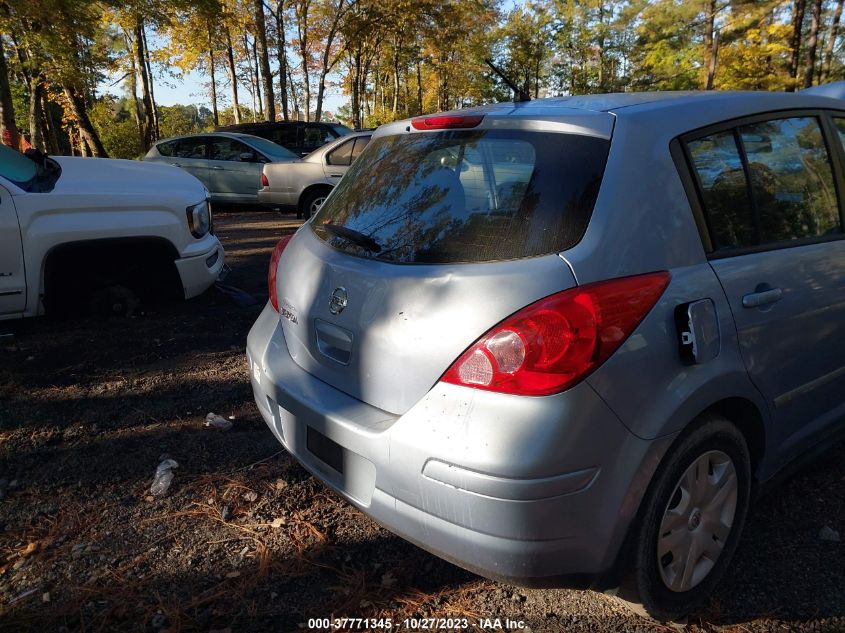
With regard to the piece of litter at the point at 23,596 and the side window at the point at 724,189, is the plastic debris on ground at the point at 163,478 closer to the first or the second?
the piece of litter at the point at 23,596

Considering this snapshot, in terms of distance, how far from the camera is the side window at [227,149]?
12.6 meters

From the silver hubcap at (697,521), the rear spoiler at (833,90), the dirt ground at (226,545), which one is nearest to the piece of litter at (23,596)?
the dirt ground at (226,545)

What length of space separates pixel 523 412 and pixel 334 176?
924cm

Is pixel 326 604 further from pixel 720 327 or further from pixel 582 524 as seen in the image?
pixel 720 327

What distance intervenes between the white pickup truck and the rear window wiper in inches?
106

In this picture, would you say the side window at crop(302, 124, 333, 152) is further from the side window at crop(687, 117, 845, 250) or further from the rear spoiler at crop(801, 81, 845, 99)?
the side window at crop(687, 117, 845, 250)

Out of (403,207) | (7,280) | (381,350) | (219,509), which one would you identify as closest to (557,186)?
(403,207)

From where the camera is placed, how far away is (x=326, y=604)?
7.28 feet

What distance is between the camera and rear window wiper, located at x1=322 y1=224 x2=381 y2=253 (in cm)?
223

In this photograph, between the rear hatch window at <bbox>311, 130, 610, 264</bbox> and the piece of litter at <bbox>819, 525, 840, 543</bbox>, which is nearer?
the rear hatch window at <bbox>311, 130, 610, 264</bbox>

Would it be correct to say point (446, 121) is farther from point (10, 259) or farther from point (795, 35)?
point (795, 35)

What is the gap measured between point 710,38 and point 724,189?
28.3 metres

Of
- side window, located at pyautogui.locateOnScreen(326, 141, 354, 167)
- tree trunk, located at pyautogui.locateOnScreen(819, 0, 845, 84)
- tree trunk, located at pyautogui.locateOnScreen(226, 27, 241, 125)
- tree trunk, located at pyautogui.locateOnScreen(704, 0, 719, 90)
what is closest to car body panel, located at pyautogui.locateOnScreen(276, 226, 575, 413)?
side window, located at pyautogui.locateOnScreen(326, 141, 354, 167)

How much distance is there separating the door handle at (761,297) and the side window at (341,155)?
8862mm
